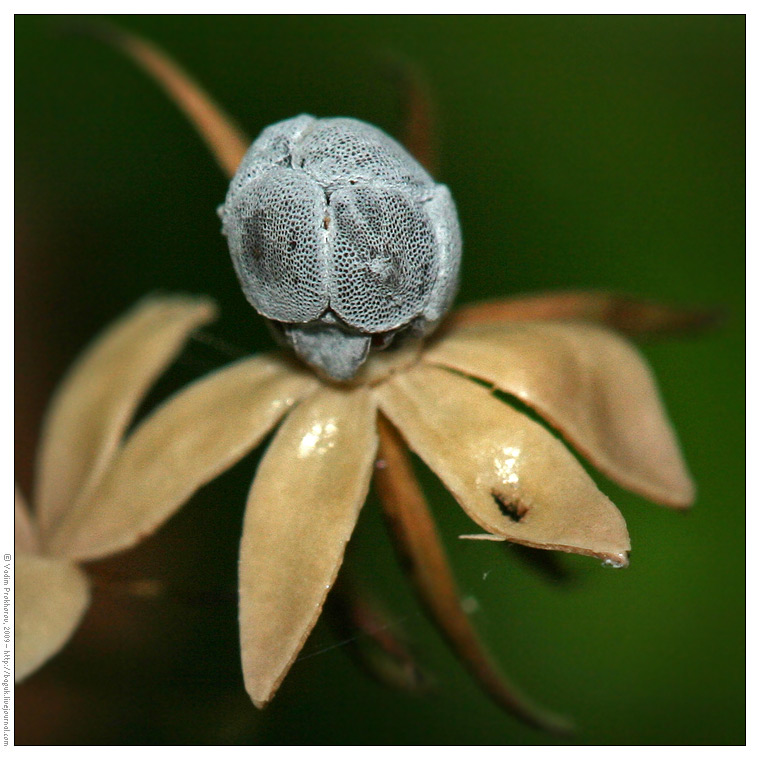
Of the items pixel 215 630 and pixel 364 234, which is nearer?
pixel 364 234

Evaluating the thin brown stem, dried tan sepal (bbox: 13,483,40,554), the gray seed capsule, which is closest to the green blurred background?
dried tan sepal (bbox: 13,483,40,554)

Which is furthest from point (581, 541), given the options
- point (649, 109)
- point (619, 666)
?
point (649, 109)

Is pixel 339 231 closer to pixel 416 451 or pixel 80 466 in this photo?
pixel 416 451

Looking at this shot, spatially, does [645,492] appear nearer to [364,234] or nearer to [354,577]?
[354,577]

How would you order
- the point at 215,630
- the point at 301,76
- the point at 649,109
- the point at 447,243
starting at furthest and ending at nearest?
the point at 301,76 < the point at 649,109 < the point at 215,630 < the point at 447,243

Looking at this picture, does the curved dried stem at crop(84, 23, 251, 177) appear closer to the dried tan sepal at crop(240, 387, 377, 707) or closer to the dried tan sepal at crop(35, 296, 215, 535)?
the dried tan sepal at crop(35, 296, 215, 535)

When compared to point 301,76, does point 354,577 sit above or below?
below
